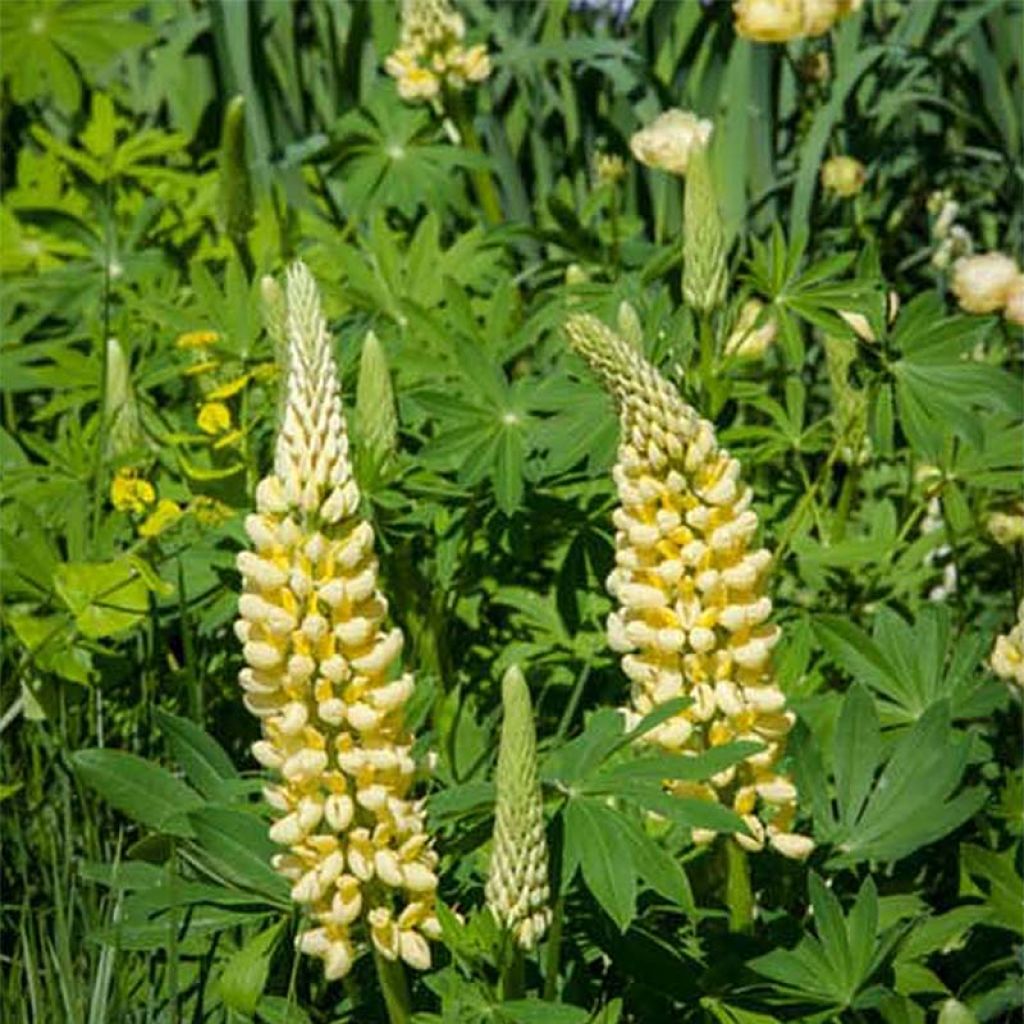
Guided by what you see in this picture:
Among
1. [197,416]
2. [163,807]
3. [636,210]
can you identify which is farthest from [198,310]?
[163,807]

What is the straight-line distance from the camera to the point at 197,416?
8.28 feet

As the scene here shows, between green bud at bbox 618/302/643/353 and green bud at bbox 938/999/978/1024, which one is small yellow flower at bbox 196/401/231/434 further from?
green bud at bbox 938/999/978/1024

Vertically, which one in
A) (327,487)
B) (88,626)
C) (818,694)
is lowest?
(818,694)

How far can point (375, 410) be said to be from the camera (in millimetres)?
2102

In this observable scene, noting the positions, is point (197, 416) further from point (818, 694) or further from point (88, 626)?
point (818, 694)

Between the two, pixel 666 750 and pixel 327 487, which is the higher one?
pixel 327 487

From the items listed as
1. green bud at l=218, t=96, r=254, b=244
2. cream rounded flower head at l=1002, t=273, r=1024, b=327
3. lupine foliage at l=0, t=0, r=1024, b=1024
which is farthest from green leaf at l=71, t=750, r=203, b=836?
cream rounded flower head at l=1002, t=273, r=1024, b=327

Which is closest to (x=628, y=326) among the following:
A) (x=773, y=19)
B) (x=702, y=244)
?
(x=702, y=244)

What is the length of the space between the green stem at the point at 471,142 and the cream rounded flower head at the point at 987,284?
2.55 ft

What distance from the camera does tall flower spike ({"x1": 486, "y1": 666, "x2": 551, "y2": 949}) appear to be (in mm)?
1596

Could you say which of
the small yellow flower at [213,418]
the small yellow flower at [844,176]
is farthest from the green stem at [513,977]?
the small yellow flower at [844,176]

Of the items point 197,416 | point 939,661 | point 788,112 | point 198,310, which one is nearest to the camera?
point 939,661

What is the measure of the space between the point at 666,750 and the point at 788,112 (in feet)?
6.60

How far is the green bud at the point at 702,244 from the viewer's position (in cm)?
212
